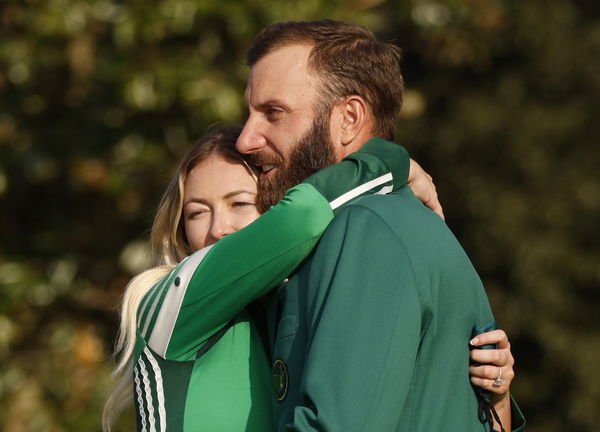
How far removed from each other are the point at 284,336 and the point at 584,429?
6401 mm

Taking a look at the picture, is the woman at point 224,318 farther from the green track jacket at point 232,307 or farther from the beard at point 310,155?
the beard at point 310,155

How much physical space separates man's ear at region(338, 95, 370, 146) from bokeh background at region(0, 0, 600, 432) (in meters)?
2.50

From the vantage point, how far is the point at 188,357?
8.29 ft

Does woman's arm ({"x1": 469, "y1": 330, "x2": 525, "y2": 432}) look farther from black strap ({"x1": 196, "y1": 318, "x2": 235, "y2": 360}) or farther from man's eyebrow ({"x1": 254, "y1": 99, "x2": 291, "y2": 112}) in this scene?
man's eyebrow ({"x1": 254, "y1": 99, "x2": 291, "y2": 112})

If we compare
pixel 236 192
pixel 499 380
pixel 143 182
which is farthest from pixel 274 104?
pixel 143 182

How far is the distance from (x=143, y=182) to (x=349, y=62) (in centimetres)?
321

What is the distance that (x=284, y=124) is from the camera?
2.73 m

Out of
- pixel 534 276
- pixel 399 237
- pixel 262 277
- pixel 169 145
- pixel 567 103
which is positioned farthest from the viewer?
pixel 567 103

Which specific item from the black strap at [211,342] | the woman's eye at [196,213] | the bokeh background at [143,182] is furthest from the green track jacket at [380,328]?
the bokeh background at [143,182]

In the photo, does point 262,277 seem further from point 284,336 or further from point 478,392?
point 478,392

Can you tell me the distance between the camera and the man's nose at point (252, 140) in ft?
9.15

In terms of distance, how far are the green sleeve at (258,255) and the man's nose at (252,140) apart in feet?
0.99

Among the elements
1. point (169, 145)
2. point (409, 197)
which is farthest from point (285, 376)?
point (169, 145)

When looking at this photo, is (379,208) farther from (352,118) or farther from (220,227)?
(220,227)
